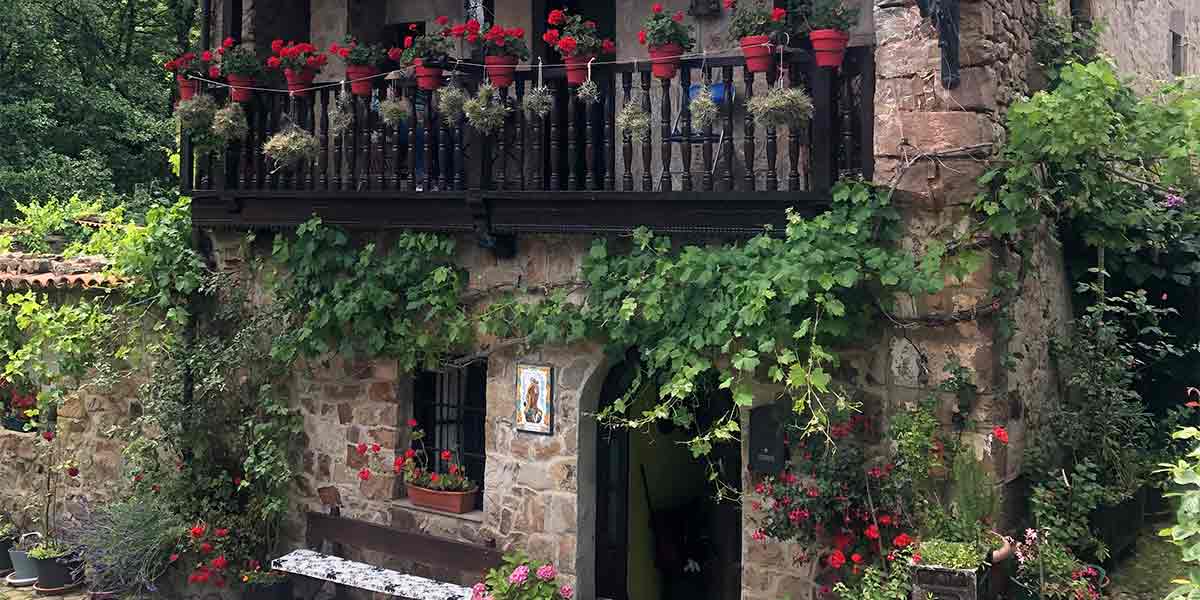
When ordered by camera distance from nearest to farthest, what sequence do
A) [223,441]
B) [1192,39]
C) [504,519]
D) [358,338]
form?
1. [504,519]
2. [358,338]
3. [223,441]
4. [1192,39]

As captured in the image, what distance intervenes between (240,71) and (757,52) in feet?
13.9

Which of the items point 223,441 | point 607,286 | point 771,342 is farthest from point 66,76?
point 771,342

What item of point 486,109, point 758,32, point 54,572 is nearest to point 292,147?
point 486,109

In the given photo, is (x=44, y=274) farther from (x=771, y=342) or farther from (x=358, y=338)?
(x=771, y=342)

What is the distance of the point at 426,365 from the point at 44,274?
400 cm

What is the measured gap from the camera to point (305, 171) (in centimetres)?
891

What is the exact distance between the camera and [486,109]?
25.0 feet

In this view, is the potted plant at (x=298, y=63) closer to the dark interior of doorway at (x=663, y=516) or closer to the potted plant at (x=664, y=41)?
the potted plant at (x=664, y=41)

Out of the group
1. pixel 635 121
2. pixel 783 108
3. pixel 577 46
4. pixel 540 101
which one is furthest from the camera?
pixel 540 101

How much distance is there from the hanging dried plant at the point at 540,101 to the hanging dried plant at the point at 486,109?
0.18 metres

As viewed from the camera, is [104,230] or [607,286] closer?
[607,286]

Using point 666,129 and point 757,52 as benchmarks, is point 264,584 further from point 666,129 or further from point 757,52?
point 757,52

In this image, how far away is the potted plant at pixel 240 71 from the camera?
8898mm

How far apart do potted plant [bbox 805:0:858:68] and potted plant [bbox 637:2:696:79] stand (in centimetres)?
83
